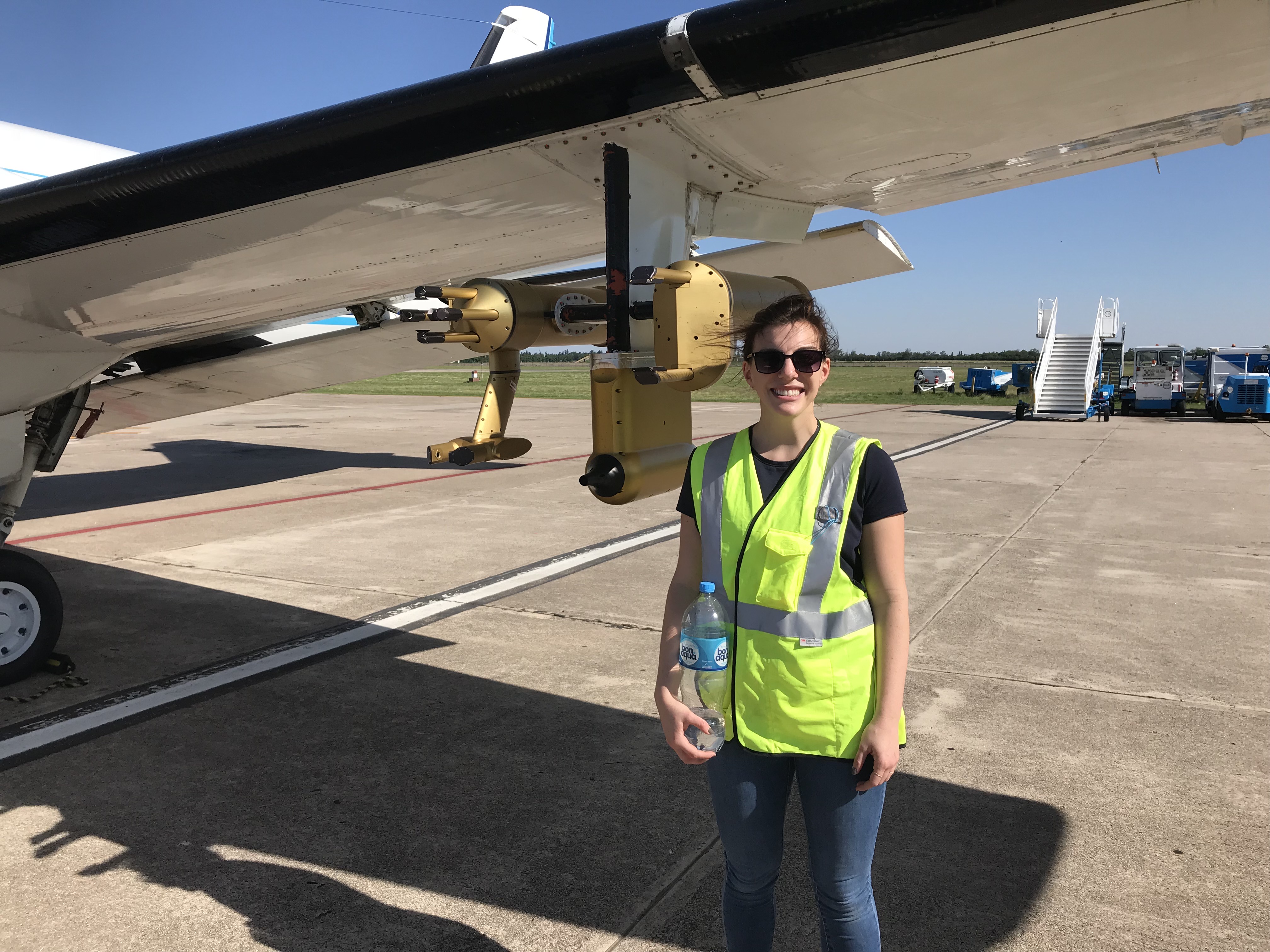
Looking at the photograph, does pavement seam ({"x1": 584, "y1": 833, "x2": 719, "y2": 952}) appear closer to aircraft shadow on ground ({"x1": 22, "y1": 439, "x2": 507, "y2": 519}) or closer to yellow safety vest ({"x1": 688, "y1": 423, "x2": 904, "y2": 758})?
yellow safety vest ({"x1": 688, "y1": 423, "x2": 904, "y2": 758})

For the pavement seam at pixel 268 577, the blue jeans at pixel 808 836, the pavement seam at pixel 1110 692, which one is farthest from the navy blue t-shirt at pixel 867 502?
the pavement seam at pixel 268 577

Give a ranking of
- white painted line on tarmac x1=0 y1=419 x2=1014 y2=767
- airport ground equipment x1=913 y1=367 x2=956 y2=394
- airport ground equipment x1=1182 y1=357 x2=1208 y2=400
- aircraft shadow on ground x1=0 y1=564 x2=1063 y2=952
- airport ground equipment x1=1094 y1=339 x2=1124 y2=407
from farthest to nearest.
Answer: airport ground equipment x1=913 y1=367 x2=956 y2=394, airport ground equipment x1=1182 y1=357 x2=1208 y2=400, airport ground equipment x1=1094 y1=339 x2=1124 y2=407, white painted line on tarmac x1=0 y1=419 x2=1014 y2=767, aircraft shadow on ground x1=0 y1=564 x2=1063 y2=952

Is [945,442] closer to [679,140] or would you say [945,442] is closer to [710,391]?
[710,391]

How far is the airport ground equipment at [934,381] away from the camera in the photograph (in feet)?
143

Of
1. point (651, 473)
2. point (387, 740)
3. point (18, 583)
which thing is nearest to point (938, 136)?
point (651, 473)

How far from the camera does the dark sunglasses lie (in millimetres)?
2281

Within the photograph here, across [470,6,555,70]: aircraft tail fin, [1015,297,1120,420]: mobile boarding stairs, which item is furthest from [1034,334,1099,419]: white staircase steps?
[470,6,555,70]: aircraft tail fin

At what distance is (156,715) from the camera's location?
4.80m

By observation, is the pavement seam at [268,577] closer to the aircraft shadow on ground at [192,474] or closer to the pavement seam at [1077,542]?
the aircraft shadow on ground at [192,474]

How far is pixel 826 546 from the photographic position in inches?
86.7

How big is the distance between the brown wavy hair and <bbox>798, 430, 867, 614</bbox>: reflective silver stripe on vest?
33 centimetres

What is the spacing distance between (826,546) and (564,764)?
2.47 m

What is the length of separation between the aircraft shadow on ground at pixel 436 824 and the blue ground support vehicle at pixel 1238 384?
92.9 ft

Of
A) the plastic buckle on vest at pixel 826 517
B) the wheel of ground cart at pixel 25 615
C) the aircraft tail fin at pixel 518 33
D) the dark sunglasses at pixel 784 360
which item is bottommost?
the wheel of ground cart at pixel 25 615
